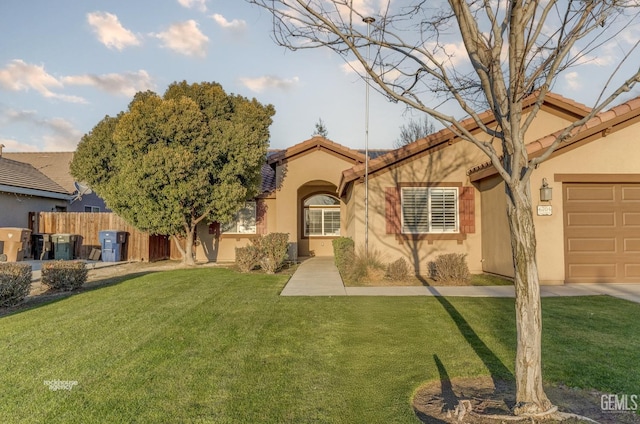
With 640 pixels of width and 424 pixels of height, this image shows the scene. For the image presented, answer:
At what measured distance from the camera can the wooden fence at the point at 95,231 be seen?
17.0 metres

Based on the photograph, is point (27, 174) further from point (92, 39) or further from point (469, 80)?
point (469, 80)

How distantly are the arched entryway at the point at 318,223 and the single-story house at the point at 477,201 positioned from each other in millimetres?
3258

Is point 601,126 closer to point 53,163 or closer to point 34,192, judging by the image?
point 34,192

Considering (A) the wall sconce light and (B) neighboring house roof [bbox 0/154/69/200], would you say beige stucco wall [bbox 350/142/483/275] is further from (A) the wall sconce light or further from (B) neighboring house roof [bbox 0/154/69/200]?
(B) neighboring house roof [bbox 0/154/69/200]

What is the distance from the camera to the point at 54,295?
8.84 meters

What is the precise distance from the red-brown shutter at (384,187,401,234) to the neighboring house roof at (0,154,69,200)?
1654 centimetres

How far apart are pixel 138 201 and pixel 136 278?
3388 millimetres

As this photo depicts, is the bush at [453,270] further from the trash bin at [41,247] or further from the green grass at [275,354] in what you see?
the trash bin at [41,247]

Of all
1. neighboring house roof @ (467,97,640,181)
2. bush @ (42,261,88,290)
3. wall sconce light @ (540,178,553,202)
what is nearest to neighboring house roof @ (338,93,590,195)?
neighboring house roof @ (467,97,640,181)

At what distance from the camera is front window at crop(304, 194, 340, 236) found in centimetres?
2055

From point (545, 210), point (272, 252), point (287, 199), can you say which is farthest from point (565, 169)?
point (287, 199)

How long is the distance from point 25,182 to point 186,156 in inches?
436

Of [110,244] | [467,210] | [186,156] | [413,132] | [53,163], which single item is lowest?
[110,244]

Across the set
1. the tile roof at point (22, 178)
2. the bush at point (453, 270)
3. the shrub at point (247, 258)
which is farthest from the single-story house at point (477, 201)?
the tile roof at point (22, 178)
